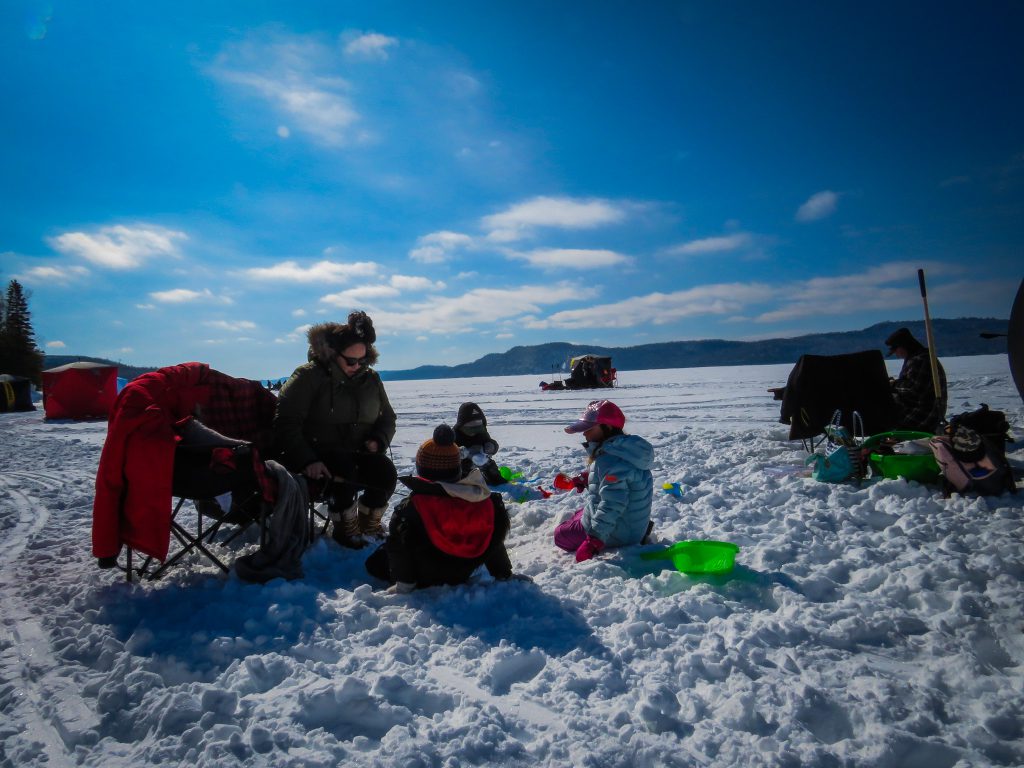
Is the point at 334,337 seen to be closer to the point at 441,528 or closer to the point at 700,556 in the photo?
the point at 441,528

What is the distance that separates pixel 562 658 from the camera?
238 cm

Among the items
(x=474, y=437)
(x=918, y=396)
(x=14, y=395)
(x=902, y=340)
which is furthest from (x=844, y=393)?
(x=14, y=395)

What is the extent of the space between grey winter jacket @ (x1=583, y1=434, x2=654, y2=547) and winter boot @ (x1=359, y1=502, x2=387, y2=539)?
1736 mm

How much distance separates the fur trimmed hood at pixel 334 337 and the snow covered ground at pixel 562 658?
149cm

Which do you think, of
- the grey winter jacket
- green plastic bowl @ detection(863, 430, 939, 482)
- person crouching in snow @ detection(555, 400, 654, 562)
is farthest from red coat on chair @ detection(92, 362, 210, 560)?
green plastic bowl @ detection(863, 430, 939, 482)

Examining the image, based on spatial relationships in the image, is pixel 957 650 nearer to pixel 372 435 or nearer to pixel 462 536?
pixel 462 536

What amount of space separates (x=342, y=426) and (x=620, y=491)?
90.1 inches

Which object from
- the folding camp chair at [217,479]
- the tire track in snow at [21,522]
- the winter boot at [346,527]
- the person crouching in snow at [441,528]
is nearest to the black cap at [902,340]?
the person crouching in snow at [441,528]

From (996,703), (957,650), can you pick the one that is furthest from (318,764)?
(957,650)

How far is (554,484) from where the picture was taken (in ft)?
19.6

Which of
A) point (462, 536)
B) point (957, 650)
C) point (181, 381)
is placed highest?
point (181, 381)

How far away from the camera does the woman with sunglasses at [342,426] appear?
402cm

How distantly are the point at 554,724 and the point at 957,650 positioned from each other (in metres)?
1.84

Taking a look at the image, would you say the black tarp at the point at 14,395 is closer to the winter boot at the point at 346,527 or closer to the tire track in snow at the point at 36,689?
the tire track in snow at the point at 36,689
